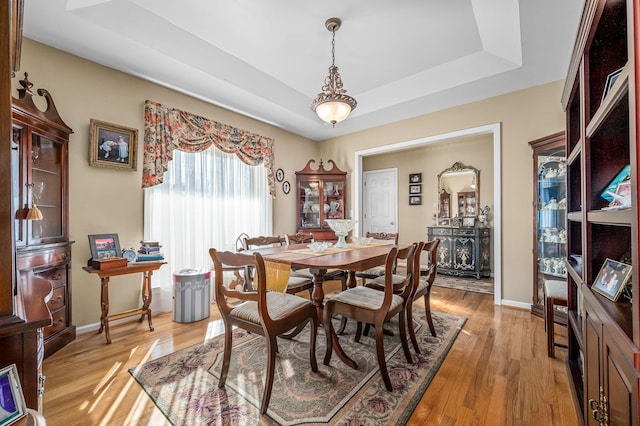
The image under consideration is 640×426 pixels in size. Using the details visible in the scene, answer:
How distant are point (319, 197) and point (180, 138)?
2330mm

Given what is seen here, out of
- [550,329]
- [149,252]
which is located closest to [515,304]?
[550,329]

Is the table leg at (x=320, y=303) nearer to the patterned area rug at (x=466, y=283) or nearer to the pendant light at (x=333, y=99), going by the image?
the pendant light at (x=333, y=99)

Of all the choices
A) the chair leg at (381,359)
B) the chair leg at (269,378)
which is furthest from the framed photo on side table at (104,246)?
the chair leg at (381,359)

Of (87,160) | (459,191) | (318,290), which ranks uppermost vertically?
(87,160)

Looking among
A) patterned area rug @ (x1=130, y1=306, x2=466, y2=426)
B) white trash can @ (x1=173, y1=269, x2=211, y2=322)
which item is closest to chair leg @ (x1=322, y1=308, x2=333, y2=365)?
patterned area rug @ (x1=130, y1=306, x2=466, y2=426)

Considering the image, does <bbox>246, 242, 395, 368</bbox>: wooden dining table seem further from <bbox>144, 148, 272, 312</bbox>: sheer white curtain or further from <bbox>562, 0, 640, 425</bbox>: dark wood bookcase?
<bbox>144, 148, 272, 312</bbox>: sheer white curtain

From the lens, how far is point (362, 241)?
2.90 metres

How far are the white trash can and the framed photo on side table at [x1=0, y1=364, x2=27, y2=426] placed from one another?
2.17 m

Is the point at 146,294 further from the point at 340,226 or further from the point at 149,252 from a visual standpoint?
the point at 340,226

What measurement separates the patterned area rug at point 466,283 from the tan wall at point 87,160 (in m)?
4.13

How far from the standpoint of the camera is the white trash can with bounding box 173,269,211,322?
2.77m

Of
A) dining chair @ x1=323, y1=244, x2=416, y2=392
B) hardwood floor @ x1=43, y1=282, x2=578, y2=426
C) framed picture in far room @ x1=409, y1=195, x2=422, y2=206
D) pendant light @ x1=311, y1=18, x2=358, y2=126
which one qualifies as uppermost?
pendant light @ x1=311, y1=18, x2=358, y2=126

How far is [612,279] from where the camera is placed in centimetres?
109

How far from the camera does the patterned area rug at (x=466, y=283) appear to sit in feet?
13.0
